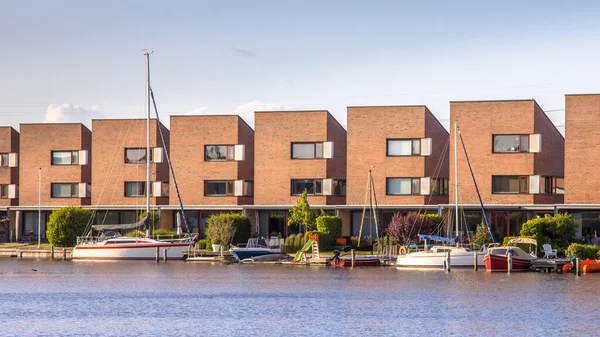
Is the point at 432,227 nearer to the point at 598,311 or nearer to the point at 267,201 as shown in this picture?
the point at 267,201

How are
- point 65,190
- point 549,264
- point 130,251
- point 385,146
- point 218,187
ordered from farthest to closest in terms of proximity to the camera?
point 65,190 < point 218,187 < point 385,146 < point 130,251 < point 549,264

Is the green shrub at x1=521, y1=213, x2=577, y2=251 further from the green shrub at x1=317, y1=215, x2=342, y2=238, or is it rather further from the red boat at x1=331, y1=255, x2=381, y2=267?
the green shrub at x1=317, y1=215, x2=342, y2=238

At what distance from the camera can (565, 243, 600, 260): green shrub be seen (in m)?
69.5

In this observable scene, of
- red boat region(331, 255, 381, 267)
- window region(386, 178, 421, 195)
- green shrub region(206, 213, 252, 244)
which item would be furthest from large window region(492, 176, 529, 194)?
green shrub region(206, 213, 252, 244)

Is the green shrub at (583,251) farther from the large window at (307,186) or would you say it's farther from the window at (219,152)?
the window at (219,152)

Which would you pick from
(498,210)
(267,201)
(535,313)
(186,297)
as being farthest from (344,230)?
(535,313)

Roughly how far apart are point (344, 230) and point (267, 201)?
6.75m

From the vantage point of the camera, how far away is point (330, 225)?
81.6 metres

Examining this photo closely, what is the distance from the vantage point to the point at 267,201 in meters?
88.2

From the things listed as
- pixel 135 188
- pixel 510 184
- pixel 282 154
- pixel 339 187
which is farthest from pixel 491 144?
pixel 135 188

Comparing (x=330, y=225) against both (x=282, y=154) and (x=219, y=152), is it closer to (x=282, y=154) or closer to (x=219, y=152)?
(x=282, y=154)

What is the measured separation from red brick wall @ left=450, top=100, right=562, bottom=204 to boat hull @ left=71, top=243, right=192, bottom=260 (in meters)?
20.7

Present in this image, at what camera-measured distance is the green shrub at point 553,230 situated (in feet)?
240

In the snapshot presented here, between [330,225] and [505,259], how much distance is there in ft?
54.8
